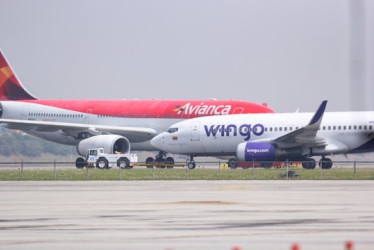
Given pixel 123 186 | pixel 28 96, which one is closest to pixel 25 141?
pixel 28 96

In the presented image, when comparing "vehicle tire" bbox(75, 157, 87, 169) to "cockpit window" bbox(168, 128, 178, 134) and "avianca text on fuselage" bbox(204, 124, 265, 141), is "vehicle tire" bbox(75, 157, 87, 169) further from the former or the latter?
"avianca text on fuselage" bbox(204, 124, 265, 141)

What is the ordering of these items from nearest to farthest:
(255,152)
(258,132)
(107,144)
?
1. (255,152)
2. (258,132)
3. (107,144)

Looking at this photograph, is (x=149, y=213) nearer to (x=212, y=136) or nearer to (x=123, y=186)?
(x=123, y=186)

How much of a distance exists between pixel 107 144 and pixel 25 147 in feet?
237

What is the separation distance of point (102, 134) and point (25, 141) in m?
73.4

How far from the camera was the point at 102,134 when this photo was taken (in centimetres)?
8462

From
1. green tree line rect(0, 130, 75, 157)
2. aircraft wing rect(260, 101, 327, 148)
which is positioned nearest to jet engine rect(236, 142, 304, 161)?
aircraft wing rect(260, 101, 327, 148)

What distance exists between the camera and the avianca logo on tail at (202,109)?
81.1 meters

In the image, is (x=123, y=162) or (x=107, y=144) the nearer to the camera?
(x=123, y=162)

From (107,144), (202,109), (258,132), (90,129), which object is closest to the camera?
(258,132)

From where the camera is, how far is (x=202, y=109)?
81.9 metres

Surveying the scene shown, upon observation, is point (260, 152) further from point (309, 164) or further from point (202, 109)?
point (202, 109)

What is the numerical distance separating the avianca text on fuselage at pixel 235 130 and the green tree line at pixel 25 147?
6574 cm

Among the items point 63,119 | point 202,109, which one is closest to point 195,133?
point 202,109
